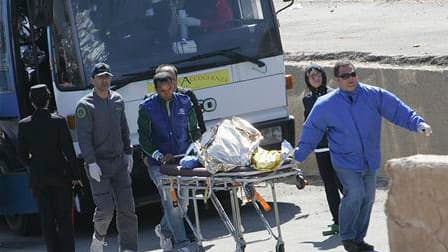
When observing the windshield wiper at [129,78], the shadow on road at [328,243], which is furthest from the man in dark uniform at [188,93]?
the shadow on road at [328,243]

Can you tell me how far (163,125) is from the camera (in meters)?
9.91

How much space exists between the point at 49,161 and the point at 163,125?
40.1 inches

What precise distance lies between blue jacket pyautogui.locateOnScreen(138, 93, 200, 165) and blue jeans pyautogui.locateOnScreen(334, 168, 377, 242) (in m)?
1.44

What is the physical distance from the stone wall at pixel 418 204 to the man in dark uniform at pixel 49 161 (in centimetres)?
288

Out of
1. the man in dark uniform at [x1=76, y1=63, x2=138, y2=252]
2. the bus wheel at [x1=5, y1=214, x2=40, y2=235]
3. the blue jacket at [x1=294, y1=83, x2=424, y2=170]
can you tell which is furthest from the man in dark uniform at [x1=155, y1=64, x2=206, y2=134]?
the bus wheel at [x1=5, y1=214, x2=40, y2=235]

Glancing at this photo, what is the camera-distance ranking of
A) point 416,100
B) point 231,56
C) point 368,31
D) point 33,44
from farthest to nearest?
Answer: point 368,31 → point 416,100 → point 231,56 → point 33,44

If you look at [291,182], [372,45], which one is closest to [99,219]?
[291,182]

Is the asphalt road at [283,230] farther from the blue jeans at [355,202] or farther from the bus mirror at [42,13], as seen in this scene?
the bus mirror at [42,13]

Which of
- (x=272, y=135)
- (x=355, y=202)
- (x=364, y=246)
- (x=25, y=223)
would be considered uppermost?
(x=272, y=135)

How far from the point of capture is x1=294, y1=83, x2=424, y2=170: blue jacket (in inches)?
363

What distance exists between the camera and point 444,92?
1252cm

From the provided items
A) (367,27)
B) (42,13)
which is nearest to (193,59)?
(42,13)

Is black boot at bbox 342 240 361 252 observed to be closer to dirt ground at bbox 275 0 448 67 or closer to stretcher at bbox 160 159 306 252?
stretcher at bbox 160 159 306 252

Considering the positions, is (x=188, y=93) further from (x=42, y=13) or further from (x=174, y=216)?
(x=42, y=13)
